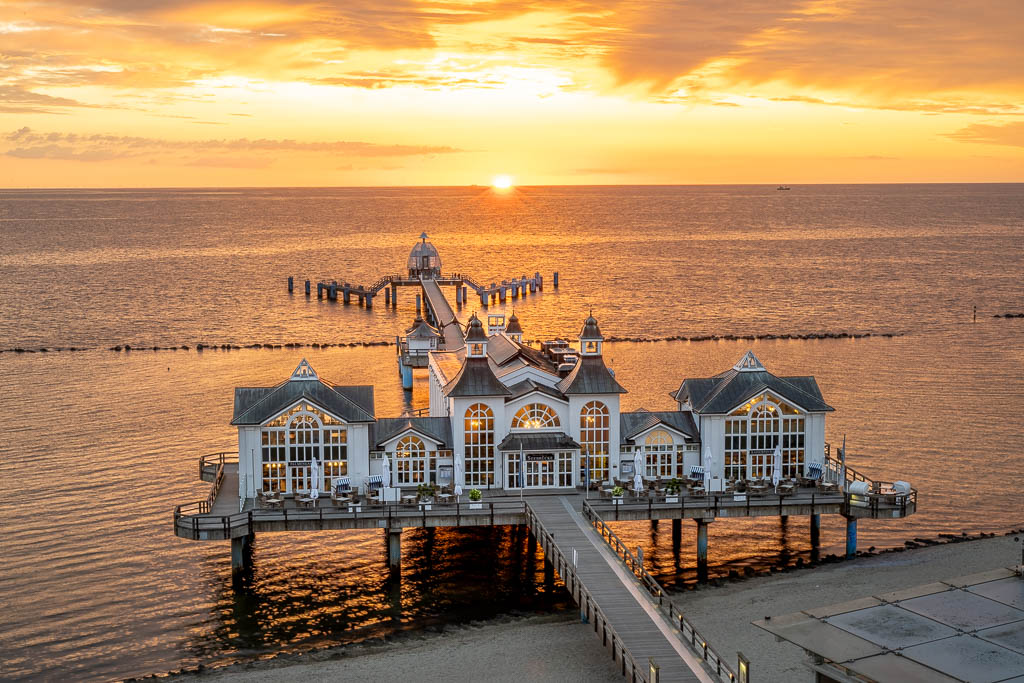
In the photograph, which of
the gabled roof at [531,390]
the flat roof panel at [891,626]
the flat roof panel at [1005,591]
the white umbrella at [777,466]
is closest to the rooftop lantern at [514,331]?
the gabled roof at [531,390]

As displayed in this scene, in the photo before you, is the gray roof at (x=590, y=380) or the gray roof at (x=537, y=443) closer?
the gray roof at (x=537, y=443)

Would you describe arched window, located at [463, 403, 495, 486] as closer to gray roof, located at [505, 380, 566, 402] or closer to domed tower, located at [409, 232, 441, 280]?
gray roof, located at [505, 380, 566, 402]

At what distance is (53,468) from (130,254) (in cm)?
14143

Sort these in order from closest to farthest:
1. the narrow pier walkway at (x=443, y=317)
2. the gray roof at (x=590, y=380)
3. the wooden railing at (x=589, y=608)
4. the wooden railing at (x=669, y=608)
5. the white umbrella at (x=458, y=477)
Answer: the wooden railing at (x=669, y=608)
the wooden railing at (x=589, y=608)
the white umbrella at (x=458, y=477)
the gray roof at (x=590, y=380)
the narrow pier walkway at (x=443, y=317)

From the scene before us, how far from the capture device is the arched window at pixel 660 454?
49.1 meters

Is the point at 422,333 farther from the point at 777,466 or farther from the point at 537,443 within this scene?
the point at 777,466

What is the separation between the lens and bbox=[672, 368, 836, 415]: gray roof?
1909 inches

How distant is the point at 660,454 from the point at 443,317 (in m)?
56.2

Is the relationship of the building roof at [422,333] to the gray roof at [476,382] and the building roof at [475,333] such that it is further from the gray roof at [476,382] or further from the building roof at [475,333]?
the gray roof at [476,382]

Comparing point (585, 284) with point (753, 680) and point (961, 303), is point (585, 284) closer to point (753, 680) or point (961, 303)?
point (961, 303)

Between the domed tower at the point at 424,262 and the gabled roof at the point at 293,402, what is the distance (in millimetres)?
82461

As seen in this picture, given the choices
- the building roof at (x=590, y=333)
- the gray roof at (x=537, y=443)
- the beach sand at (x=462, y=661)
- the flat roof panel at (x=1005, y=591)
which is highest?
the building roof at (x=590, y=333)

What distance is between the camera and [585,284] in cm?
14838

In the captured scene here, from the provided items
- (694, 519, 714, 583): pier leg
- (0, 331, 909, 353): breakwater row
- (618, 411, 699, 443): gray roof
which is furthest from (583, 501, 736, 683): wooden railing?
(0, 331, 909, 353): breakwater row
